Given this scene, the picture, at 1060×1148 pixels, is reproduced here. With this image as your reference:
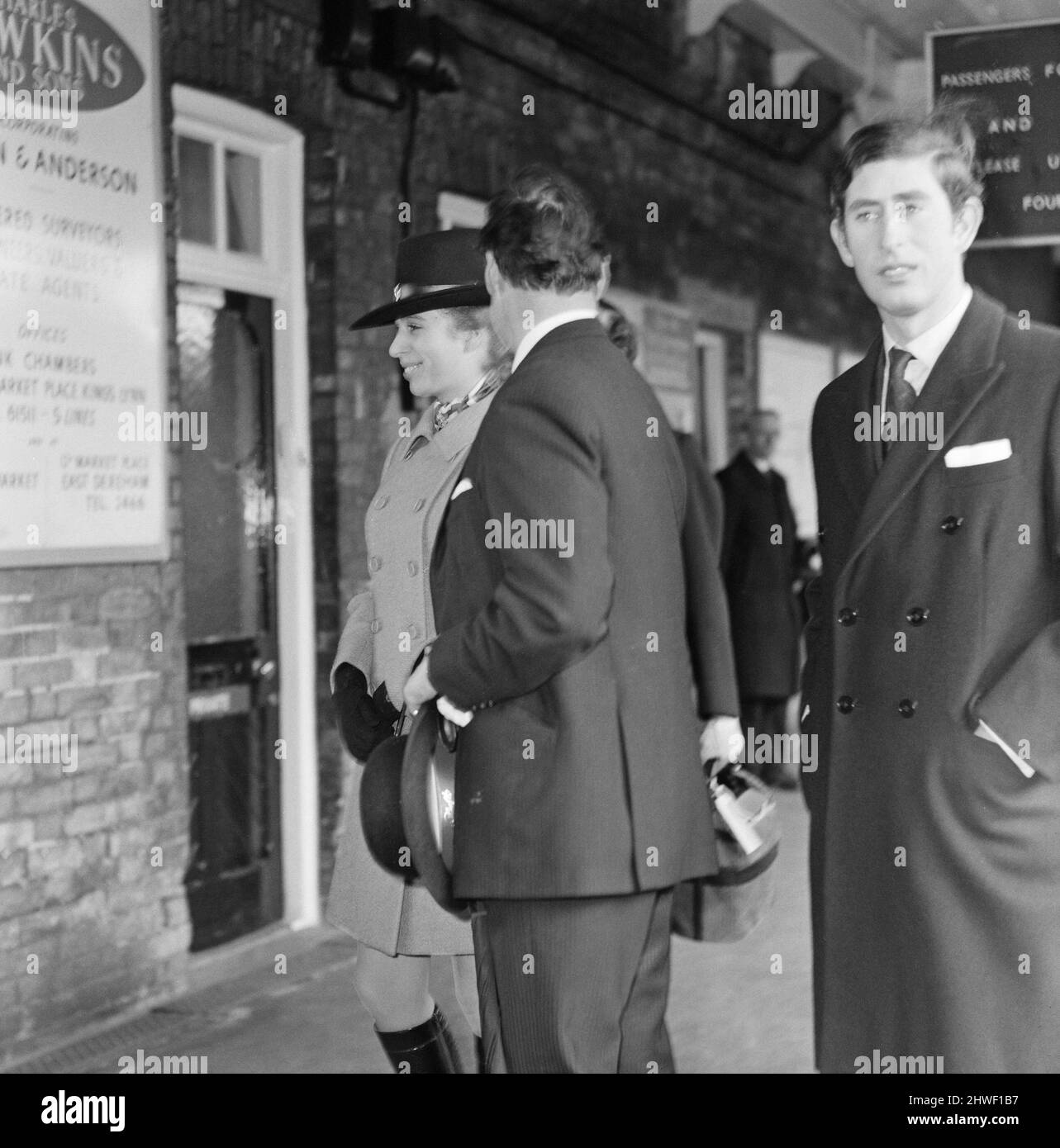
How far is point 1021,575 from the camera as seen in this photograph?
2.55 m

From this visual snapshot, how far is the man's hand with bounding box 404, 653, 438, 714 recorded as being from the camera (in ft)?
8.68

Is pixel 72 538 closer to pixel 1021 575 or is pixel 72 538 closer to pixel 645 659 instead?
pixel 645 659

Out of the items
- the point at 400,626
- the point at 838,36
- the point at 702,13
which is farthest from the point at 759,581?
the point at 400,626

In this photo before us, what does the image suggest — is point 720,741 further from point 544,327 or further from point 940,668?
point 544,327

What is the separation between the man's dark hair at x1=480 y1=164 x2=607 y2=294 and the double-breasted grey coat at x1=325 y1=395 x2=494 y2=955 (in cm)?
46

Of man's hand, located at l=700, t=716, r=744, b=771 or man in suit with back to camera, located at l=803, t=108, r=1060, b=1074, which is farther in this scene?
man's hand, located at l=700, t=716, r=744, b=771

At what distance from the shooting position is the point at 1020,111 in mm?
5840

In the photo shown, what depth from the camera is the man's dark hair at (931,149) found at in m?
2.66

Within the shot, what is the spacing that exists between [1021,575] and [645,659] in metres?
0.59

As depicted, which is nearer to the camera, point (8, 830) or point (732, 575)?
point (8, 830)

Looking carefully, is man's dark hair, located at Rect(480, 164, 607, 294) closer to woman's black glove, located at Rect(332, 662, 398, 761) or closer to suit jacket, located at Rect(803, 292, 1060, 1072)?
suit jacket, located at Rect(803, 292, 1060, 1072)

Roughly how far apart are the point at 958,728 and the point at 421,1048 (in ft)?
4.46

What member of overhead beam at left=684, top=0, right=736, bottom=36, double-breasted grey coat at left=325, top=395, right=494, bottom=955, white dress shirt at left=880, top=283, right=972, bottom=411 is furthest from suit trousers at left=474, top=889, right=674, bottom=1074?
overhead beam at left=684, top=0, right=736, bottom=36

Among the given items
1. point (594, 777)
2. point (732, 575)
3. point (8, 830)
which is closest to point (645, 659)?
point (594, 777)
